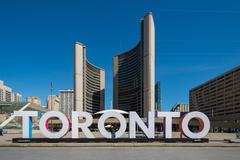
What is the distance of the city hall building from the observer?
12241cm

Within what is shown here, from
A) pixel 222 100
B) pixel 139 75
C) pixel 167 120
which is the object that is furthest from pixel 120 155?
pixel 139 75

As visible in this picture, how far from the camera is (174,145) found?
2886 cm

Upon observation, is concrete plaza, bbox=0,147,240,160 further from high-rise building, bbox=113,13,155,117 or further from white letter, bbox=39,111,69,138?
high-rise building, bbox=113,13,155,117

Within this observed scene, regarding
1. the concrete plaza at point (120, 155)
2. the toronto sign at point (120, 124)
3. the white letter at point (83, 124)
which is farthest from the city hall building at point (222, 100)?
the concrete plaza at point (120, 155)

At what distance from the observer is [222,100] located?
15475 centimetres

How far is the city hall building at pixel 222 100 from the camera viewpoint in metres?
122

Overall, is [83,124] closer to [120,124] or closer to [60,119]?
[60,119]

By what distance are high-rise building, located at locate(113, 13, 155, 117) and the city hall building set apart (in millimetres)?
28182

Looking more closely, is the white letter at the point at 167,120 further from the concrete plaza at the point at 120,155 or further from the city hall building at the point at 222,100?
the city hall building at the point at 222,100

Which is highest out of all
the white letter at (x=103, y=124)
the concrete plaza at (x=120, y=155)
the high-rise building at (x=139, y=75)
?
the high-rise building at (x=139, y=75)

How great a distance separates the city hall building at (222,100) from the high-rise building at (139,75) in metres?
28.2

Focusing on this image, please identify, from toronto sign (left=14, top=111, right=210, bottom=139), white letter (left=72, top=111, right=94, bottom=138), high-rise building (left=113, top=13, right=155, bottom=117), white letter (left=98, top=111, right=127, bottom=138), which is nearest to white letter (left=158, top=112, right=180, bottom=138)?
toronto sign (left=14, top=111, right=210, bottom=139)

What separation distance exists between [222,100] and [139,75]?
37.5 metres

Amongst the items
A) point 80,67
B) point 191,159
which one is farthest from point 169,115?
point 80,67
